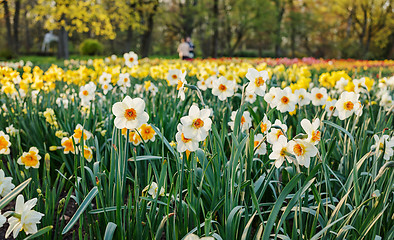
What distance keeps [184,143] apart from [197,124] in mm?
87

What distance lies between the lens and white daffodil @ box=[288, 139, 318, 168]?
108 cm

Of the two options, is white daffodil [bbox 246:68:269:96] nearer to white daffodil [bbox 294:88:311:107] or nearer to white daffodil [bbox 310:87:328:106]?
white daffodil [bbox 294:88:311:107]

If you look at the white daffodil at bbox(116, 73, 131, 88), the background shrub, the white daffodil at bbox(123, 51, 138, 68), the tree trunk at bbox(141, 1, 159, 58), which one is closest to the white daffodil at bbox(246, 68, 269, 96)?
the white daffodil at bbox(116, 73, 131, 88)

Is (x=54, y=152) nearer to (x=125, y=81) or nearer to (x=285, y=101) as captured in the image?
(x=125, y=81)

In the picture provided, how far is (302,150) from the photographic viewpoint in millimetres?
1090

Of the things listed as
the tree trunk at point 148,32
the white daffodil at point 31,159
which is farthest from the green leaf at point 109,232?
the tree trunk at point 148,32

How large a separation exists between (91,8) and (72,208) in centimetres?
1348

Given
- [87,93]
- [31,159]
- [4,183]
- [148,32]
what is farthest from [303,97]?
[148,32]

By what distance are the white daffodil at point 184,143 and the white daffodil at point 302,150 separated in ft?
1.04

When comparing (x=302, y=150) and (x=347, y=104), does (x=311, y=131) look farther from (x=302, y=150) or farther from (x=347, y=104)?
(x=347, y=104)

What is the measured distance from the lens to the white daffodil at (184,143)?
112 centimetres

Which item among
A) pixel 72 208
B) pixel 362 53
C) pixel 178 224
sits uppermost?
pixel 362 53

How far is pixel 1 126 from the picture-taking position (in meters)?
2.50

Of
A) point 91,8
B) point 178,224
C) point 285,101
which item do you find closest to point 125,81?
point 285,101
